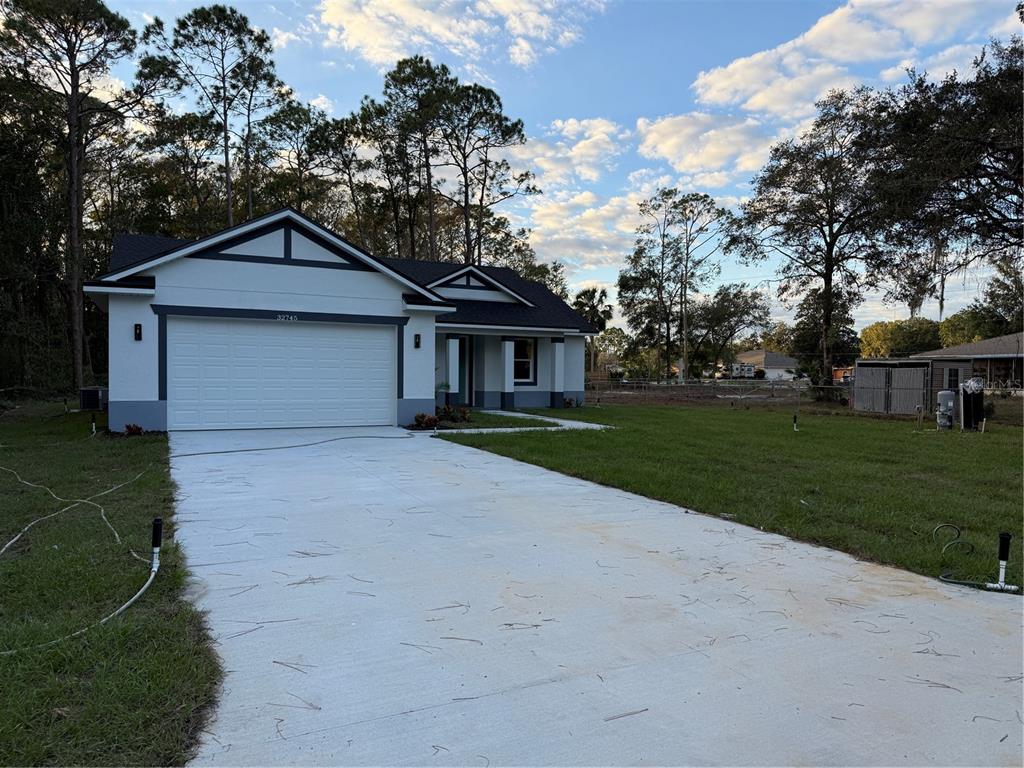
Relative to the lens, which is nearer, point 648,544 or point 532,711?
point 532,711

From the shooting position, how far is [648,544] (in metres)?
5.46

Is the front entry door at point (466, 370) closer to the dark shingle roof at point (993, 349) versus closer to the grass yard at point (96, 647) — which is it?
the grass yard at point (96, 647)

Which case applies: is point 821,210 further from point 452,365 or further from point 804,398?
point 452,365

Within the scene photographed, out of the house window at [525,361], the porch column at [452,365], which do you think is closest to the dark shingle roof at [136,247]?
the porch column at [452,365]

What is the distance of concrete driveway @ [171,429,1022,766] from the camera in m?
2.58

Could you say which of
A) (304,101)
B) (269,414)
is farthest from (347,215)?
(269,414)

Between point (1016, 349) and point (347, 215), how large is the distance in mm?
39596

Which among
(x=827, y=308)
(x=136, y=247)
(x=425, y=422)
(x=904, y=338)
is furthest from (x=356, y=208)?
(x=904, y=338)

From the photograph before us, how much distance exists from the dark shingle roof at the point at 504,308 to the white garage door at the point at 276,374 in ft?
14.5

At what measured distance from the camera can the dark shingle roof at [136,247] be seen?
14.0 metres

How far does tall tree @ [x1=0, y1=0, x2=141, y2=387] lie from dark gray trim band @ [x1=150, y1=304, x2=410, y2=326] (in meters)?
14.3

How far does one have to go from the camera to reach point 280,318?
43.3 feet

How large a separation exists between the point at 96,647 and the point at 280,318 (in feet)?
35.1

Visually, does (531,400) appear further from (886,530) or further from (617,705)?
(617,705)
